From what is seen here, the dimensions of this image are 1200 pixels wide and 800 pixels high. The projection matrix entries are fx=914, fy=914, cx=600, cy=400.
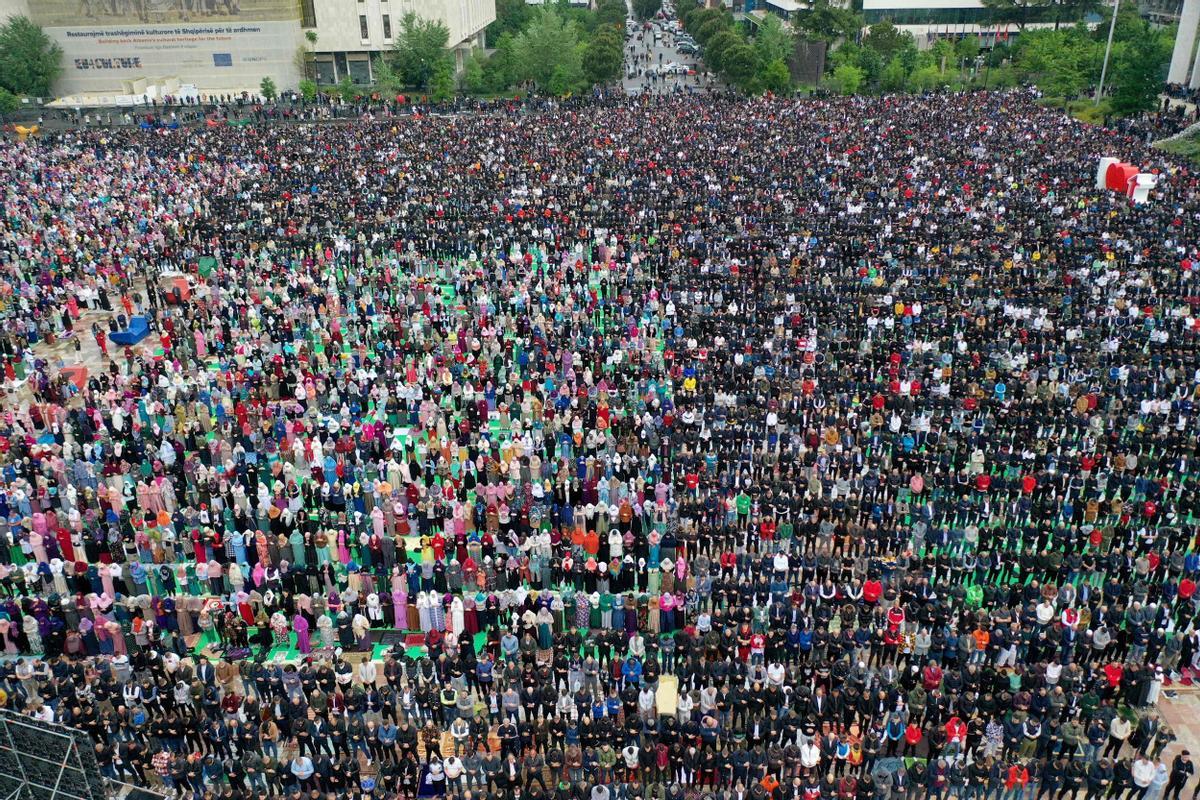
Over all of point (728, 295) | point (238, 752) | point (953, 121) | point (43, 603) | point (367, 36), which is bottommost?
point (238, 752)

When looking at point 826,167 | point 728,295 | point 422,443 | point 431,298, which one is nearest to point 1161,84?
point 826,167

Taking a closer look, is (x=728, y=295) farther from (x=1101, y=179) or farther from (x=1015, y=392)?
(x=1101, y=179)

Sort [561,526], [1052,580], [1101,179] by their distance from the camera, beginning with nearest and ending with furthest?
1. [1052,580]
2. [561,526]
3. [1101,179]

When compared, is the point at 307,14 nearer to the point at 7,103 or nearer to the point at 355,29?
the point at 355,29

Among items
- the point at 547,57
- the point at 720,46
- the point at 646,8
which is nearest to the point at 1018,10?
the point at 720,46

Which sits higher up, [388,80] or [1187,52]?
[1187,52]

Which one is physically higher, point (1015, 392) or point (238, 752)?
point (1015, 392)

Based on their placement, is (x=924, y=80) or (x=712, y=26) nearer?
(x=924, y=80)

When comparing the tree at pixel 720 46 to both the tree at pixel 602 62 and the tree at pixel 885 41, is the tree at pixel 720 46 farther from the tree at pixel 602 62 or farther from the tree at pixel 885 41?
the tree at pixel 885 41
